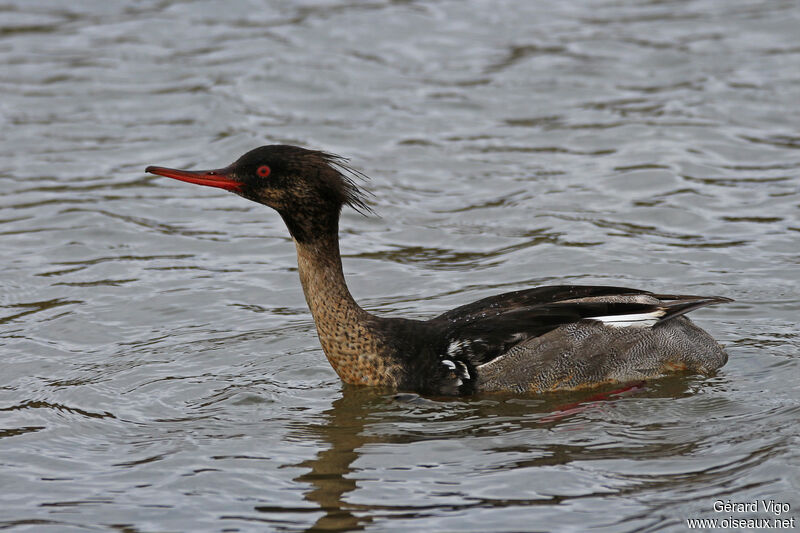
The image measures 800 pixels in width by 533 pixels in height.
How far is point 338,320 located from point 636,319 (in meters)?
2.18

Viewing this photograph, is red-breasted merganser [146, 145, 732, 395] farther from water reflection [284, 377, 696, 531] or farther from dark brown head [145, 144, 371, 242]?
water reflection [284, 377, 696, 531]

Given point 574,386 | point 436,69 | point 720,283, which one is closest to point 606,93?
point 436,69

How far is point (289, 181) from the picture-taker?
8.48 m

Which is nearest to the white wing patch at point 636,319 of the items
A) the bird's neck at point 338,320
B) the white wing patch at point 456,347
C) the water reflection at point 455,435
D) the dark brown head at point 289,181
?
the water reflection at point 455,435

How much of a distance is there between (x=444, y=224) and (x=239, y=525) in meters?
6.38

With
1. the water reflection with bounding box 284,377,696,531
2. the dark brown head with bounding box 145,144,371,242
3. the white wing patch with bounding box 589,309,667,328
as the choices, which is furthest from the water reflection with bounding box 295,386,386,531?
the white wing patch with bounding box 589,309,667,328

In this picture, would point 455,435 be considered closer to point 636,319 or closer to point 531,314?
point 531,314

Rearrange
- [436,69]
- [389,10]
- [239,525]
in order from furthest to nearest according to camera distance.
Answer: [389,10] → [436,69] → [239,525]

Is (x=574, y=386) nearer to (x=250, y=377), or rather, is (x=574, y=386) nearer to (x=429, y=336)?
(x=429, y=336)

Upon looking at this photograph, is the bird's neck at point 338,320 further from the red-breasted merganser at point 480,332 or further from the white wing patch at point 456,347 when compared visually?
the white wing patch at point 456,347

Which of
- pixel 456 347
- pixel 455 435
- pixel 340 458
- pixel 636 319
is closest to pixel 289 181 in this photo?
pixel 456 347

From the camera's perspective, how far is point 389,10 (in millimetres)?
19750

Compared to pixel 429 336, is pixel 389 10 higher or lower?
higher

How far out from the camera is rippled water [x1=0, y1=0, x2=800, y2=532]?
23.2ft
